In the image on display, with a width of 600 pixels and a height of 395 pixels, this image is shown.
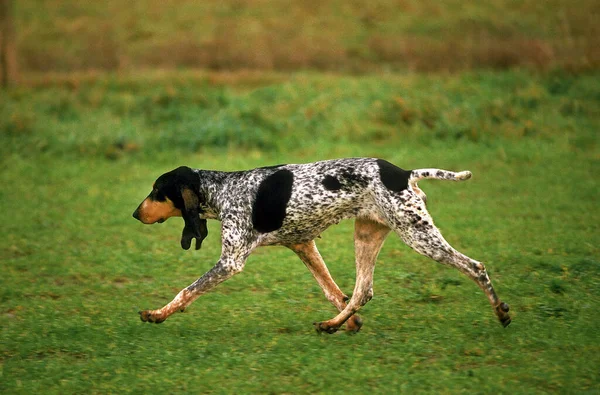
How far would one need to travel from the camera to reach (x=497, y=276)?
28.2ft

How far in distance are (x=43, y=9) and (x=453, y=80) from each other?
1270 cm

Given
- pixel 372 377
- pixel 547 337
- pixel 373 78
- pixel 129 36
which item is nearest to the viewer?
pixel 372 377

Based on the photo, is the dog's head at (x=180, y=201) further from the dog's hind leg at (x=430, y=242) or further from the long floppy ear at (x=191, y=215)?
the dog's hind leg at (x=430, y=242)

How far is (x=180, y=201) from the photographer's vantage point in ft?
24.1

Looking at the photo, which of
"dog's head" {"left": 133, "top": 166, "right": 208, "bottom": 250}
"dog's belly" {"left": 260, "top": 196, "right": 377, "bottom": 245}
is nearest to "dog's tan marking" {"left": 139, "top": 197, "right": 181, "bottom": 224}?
"dog's head" {"left": 133, "top": 166, "right": 208, "bottom": 250}

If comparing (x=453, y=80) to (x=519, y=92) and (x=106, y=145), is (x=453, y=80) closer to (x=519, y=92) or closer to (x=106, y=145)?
(x=519, y=92)

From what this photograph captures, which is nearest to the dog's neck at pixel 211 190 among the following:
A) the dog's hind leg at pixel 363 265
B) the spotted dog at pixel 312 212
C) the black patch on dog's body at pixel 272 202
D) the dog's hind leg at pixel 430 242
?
the spotted dog at pixel 312 212

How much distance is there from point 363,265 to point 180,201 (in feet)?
5.45

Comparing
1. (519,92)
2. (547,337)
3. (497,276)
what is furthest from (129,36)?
(547,337)

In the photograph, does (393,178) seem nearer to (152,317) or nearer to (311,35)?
(152,317)

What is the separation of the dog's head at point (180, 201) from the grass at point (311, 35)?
13725mm

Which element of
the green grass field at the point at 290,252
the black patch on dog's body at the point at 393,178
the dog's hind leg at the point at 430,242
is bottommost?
the green grass field at the point at 290,252

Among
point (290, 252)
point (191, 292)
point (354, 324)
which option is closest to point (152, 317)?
point (191, 292)

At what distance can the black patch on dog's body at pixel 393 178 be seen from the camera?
6.71 m
